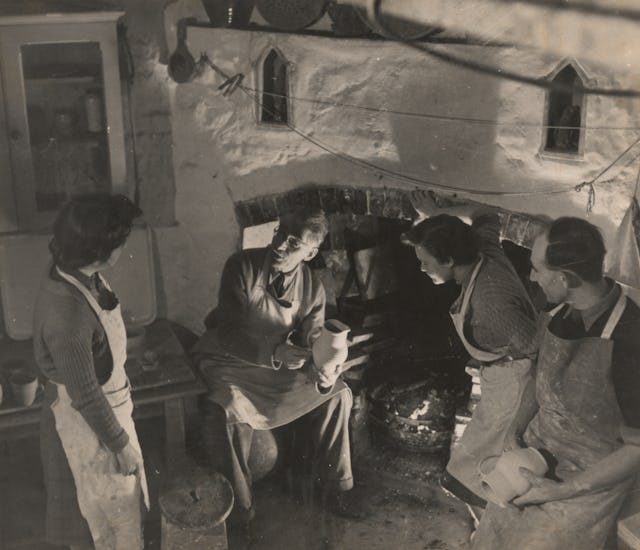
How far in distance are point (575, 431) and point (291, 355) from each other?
106cm

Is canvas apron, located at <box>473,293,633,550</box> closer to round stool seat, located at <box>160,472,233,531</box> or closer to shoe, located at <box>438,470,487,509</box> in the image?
shoe, located at <box>438,470,487,509</box>

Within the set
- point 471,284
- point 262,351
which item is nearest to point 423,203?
point 471,284

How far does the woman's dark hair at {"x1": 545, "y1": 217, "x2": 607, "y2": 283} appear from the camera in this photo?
2178 mm

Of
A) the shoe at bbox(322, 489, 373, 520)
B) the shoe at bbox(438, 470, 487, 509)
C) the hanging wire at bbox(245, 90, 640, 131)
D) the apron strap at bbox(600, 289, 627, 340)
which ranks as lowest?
the shoe at bbox(322, 489, 373, 520)

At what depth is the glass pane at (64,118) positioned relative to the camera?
2432 mm

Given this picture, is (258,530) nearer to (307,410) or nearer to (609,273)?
(307,410)

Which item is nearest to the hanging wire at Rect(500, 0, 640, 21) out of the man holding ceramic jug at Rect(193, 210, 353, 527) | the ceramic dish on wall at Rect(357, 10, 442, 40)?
the ceramic dish on wall at Rect(357, 10, 442, 40)

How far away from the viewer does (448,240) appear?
2572mm

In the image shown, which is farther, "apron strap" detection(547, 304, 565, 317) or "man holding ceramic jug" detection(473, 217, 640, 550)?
"apron strap" detection(547, 304, 565, 317)

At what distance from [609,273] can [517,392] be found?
18.5 inches

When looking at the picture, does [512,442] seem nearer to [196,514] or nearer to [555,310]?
[555,310]

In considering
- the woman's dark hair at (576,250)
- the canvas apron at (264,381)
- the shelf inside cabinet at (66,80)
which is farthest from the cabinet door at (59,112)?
the woman's dark hair at (576,250)

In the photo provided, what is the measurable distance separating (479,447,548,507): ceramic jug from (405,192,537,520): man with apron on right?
11 cm

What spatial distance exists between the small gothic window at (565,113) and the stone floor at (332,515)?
1383mm
